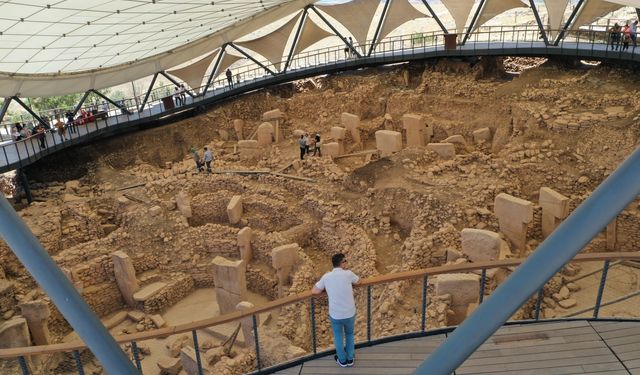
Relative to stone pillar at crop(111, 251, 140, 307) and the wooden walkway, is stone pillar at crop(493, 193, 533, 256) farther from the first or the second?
stone pillar at crop(111, 251, 140, 307)

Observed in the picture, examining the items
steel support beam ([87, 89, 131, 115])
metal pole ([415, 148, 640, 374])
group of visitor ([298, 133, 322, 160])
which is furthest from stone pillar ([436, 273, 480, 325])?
steel support beam ([87, 89, 131, 115])

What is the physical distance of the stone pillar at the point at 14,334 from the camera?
12086 millimetres

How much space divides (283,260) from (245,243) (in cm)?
177

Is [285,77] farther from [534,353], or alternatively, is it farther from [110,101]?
[534,353]

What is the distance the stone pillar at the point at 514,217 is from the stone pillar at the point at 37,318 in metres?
11.4

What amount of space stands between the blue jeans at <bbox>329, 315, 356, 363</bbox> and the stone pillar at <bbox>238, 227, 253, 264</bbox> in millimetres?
10103

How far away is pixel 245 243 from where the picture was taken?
15180 millimetres

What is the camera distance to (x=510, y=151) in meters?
15.9

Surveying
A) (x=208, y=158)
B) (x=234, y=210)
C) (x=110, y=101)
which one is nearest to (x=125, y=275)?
(x=234, y=210)

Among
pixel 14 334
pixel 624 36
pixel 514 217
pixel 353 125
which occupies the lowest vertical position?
pixel 14 334

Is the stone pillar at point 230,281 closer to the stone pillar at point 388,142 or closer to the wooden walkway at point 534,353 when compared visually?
the stone pillar at point 388,142

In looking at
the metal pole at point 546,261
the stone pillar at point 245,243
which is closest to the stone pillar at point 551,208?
the stone pillar at point 245,243

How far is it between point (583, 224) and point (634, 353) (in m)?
2.71

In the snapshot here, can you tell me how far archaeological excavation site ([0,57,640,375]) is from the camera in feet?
38.0
